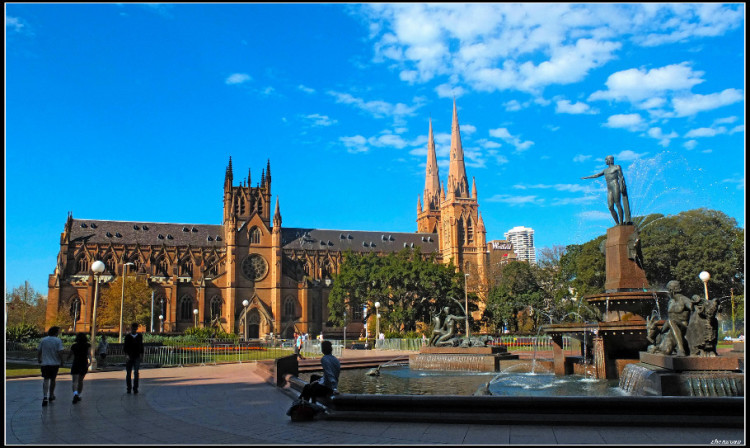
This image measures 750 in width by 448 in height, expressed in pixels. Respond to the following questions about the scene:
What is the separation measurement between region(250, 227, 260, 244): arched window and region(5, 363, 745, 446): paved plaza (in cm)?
7252

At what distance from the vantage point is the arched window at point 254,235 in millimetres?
85375

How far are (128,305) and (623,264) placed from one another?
221 feet

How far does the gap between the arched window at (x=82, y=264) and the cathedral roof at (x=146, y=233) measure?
3.04 metres

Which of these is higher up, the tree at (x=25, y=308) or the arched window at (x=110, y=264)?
the arched window at (x=110, y=264)

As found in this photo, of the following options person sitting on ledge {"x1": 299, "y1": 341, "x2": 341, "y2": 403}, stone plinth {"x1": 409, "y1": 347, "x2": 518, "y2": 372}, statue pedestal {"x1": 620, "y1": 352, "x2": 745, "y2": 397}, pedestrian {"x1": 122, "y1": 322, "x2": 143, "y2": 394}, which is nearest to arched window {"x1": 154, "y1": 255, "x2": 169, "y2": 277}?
stone plinth {"x1": 409, "y1": 347, "x2": 518, "y2": 372}

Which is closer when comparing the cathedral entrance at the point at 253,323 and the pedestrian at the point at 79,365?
the pedestrian at the point at 79,365

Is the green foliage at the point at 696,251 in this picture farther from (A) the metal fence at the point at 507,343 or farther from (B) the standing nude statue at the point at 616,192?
(B) the standing nude statue at the point at 616,192

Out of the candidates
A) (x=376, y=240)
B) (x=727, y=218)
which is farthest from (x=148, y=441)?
(x=376, y=240)

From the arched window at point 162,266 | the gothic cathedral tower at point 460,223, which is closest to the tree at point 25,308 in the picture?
the arched window at point 162,266

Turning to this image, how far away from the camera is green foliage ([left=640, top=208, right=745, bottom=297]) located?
53031 millimetres

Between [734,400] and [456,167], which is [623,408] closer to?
[734,400]

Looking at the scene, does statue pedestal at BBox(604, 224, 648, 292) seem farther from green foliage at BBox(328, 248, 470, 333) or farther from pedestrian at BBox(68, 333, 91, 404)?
green foliage at BBox(328, 248, 470, 333)

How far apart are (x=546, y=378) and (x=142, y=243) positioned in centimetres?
8515

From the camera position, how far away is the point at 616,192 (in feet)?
56.2
